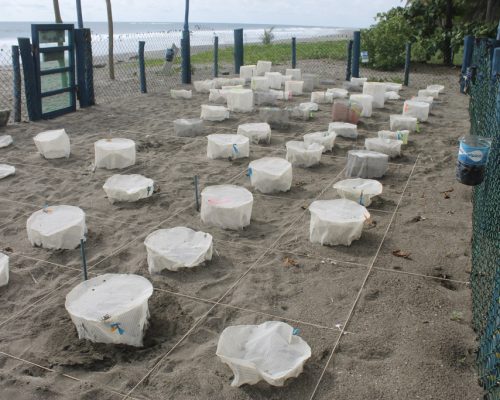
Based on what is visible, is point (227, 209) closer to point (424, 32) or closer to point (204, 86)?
point (204, 86)

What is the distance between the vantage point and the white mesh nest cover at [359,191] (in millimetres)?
Answer: 5145

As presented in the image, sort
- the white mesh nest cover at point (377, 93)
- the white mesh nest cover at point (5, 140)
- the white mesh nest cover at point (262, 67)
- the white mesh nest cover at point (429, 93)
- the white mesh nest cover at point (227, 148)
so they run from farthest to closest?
the white mesh nest cover at point (262, 67), the white mesh nest cover at point (429, 93), the white mesh nest cover at point (377, 93), the white mesh nest cover at point (5, 140), the white mesh nest cover at point (227, 148)

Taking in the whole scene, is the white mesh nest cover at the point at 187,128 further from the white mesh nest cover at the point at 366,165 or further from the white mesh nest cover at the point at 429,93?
the white mesh nest cover at the point at 429,93

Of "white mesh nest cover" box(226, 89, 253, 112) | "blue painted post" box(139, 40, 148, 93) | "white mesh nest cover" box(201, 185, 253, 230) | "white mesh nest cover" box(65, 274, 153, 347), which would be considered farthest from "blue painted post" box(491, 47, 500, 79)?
"blue painted post" box(139, 40, 148, 93)

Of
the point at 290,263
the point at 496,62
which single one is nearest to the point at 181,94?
the point at 290,263

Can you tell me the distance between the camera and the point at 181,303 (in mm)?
3598

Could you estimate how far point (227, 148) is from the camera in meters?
6.78

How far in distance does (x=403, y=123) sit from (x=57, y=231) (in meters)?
5.90

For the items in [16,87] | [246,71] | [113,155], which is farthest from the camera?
[246,71]

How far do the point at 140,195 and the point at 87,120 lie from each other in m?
4.43

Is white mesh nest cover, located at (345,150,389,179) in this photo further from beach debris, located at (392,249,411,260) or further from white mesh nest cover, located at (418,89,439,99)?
white mesh nest cover, located at (418,89,439,99)

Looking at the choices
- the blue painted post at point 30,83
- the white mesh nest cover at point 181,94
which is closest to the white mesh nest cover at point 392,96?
the white mesh nest cover at point 181,94

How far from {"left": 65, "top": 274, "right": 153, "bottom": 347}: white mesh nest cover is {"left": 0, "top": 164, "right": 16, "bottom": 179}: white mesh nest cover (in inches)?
134

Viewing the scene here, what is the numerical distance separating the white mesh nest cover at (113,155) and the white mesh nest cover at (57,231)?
1.96 metres
